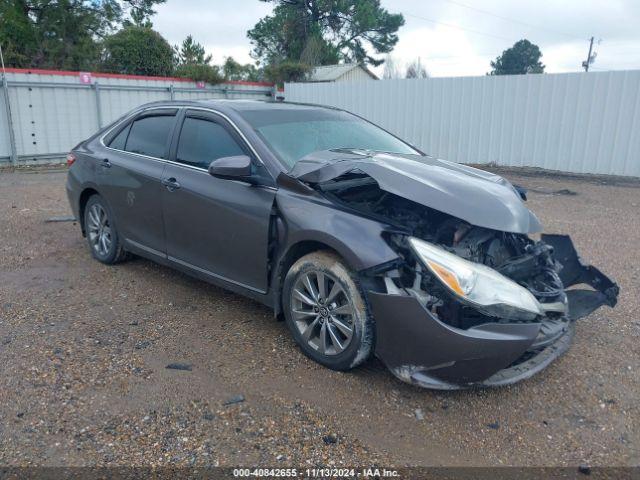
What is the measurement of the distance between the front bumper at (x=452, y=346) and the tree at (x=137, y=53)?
19399 mm

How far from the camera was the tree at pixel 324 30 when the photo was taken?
35.3 metres

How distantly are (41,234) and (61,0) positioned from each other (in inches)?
788

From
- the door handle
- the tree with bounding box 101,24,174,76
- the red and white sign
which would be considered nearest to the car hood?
the door handle

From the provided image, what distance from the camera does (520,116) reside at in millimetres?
12867

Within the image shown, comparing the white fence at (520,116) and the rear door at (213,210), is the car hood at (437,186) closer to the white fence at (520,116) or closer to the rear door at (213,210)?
the rear door at (213,210)

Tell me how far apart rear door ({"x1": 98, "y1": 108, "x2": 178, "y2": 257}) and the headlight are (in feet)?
8.15

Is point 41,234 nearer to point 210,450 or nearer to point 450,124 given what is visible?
point 210,450

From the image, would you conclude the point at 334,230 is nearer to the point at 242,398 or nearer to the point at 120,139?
the point at 242,398

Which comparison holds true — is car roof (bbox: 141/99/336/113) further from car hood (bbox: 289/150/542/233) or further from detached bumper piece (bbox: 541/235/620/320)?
detached bumper piece (bbox: 541/235/620/320)

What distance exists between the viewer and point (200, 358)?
3.67 metres

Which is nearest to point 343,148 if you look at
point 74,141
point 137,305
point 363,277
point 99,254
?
point 363,277

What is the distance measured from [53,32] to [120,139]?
2124 cm

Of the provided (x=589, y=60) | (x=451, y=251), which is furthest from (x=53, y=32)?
(x=589, y=60)

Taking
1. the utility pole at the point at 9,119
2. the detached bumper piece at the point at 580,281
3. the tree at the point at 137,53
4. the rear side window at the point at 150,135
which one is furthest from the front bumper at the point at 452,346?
the tree at the point at 137,53
